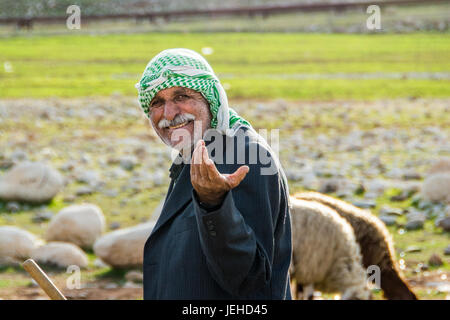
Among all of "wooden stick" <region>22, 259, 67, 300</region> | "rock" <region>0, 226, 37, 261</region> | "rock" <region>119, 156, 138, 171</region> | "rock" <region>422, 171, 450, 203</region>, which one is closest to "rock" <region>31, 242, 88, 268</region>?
"rock" <region>0, 226, 37, 261</region>

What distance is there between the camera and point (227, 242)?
2174mm

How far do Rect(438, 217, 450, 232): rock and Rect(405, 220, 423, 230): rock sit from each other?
191 mm

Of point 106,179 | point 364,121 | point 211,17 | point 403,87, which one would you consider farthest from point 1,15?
point 106,179

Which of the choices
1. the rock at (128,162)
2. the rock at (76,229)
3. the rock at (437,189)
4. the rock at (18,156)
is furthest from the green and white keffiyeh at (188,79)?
the rock at (18,156)

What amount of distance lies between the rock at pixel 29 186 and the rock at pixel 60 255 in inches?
86.9

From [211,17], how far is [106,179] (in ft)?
126

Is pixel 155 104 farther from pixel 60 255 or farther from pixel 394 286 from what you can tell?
pixel 60 255

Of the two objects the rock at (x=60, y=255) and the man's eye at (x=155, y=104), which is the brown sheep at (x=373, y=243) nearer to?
the rock at (x=60, y=255)

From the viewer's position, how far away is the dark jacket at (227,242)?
2188 millimetres

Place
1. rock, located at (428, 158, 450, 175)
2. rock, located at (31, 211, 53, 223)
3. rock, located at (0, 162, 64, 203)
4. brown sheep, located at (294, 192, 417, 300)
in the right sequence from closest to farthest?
1. brown sheep, located at (294, 192, 417, 300)
2. rock, located at (31, 211, 53, 223)
3. rock, located at (0, 162, 64, 203)
4. rock, located at (428, 158, 450, 175)

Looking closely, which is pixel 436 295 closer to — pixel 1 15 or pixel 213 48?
pixel 213 48

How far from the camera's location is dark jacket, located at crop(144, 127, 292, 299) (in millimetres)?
2188

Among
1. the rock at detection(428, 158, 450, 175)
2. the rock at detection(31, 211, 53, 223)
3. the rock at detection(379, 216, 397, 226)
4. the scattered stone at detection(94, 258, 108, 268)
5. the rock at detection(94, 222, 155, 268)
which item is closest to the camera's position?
the rock at detection(94, 222, 155, 268)

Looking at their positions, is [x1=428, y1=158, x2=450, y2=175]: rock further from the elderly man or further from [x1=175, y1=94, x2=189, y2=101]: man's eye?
[x1=175, y1=94, x2=189, y2=101]: man's eye
